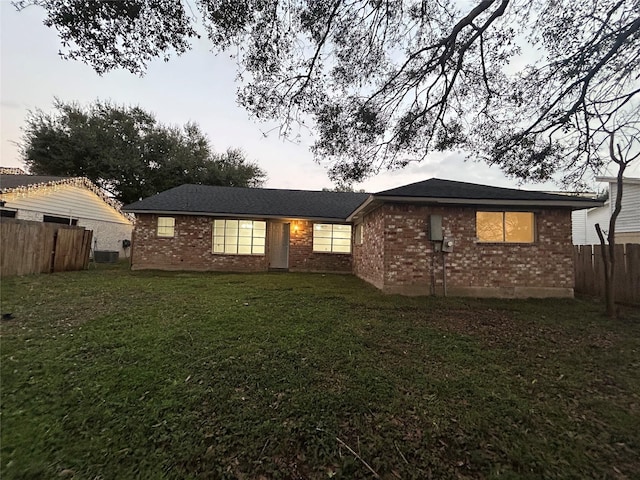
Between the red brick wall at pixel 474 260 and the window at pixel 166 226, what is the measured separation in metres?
8.91

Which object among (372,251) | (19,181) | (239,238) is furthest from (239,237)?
(19,181)

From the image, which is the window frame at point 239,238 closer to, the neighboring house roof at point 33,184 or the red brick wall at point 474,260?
the neighboring house roof at point 33,184

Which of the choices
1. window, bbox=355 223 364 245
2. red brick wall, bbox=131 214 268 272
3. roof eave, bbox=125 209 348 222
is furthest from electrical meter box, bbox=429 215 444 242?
red brick wall, bbox=131 214 268 272

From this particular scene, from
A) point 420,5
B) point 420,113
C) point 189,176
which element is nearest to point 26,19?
point 420,5

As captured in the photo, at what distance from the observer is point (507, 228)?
7.27 metres

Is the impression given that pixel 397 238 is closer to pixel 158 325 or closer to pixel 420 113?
pixel 420 113

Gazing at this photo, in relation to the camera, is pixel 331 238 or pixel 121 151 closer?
pixel 331 238

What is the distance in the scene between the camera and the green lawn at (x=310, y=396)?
189cm

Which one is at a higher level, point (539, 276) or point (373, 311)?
point (539, 276)

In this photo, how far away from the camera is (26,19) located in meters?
Result: 3.63

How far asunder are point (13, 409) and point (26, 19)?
15.5ft

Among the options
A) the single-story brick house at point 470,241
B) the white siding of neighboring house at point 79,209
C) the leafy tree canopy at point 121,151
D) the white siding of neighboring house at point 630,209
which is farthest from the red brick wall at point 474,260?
the leafy tree canopy at point 121,151

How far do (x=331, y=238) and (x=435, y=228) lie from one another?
19.6ft

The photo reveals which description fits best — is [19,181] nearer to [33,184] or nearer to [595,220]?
[33,184]
